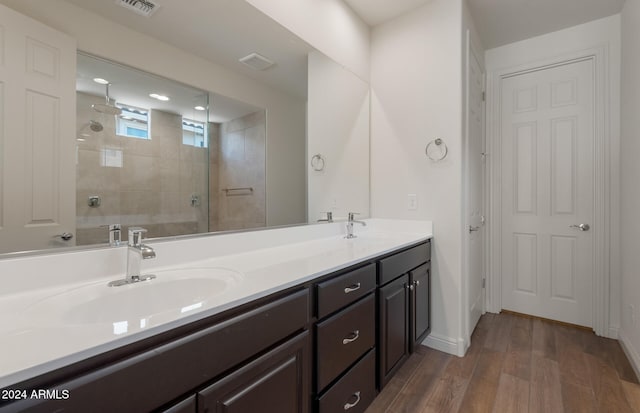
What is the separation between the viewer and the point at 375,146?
2.47 m

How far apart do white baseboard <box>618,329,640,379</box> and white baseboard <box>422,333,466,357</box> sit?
967 millimetres

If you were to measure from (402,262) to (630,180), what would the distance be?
1.69m

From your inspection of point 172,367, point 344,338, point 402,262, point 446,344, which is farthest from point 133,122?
point 446,344

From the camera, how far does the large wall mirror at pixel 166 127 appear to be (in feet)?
3.04

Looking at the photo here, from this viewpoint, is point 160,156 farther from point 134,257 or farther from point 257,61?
point 257,61

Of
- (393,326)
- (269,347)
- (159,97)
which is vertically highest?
(159,97)

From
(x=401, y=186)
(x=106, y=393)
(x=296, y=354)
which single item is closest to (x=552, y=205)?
(x=401, y=186)

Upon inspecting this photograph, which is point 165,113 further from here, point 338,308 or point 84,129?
point 338,308

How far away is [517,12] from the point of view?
2287 millimetres

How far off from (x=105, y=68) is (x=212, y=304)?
924 mm

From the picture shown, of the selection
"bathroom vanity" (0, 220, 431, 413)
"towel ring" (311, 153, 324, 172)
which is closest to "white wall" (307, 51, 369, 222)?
"towel ring" (311, 153, 324, 172)

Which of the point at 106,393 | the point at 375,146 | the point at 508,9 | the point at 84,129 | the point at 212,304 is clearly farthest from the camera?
the point at 375,146

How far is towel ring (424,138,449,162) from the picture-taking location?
2104 mm

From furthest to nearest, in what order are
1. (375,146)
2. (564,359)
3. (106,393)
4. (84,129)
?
(375,146) < (564,359) < (84,129) < (106,393)
